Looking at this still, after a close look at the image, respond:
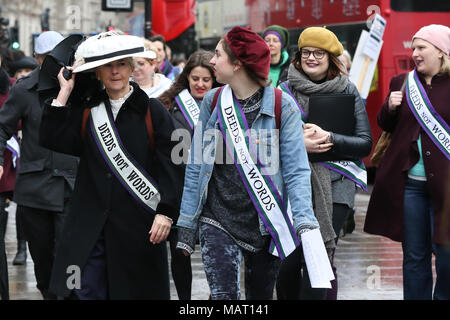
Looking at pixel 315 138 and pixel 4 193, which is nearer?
pixel 315 138

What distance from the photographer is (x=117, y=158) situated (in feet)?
16.0

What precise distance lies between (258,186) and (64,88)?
1098 mm

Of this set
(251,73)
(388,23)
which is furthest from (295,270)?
(388,23)

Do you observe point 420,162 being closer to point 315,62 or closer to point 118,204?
point 315,62

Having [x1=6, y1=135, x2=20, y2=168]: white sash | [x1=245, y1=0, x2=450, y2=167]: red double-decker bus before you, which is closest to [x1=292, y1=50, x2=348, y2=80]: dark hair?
[x1=6, y1=135, x2=20, y2=168]: white sash

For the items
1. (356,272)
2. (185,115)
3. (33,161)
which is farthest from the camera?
(356,272)

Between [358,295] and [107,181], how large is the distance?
329cm

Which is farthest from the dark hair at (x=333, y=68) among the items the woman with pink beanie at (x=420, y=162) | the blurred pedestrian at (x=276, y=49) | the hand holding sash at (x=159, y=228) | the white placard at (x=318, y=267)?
the blurred pedestrian at (x=276, y=49)

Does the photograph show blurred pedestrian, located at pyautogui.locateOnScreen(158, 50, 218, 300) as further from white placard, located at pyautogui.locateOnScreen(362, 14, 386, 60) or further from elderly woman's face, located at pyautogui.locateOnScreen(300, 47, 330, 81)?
white placard, located at pyautogui.locateOnScreen(362, 14, 386, 60)

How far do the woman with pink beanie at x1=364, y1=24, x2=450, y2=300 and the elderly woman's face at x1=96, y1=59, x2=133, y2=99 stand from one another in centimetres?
199

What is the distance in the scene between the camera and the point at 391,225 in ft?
20.3

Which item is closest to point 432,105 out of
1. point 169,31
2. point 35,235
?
point 35,235

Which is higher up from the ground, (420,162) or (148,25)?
(148,25)
